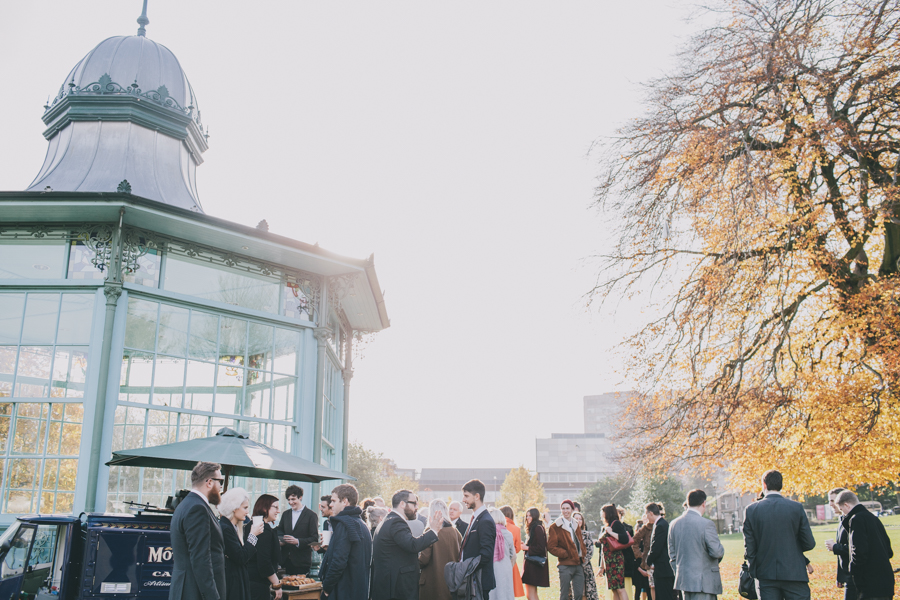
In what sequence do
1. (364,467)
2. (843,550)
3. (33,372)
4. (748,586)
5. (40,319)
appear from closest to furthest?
(748,586) → (843,550) → (33,372) → (40,319) → (364,467)

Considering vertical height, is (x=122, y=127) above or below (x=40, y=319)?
above

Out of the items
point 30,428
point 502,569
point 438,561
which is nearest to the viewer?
point 438,561

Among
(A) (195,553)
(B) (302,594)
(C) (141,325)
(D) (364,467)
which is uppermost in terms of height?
(C) (141,325)

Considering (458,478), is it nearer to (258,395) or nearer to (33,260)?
(258,395)

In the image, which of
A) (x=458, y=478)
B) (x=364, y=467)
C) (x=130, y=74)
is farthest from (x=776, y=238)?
(x=458, y=478)

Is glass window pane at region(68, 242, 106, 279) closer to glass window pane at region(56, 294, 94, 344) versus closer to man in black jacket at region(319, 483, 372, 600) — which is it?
glass window pane at region(56, 294, 94, 344)

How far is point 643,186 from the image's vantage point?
47.9 feet

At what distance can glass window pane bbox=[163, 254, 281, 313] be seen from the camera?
11836mm

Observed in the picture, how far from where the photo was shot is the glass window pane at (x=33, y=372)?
10.8m

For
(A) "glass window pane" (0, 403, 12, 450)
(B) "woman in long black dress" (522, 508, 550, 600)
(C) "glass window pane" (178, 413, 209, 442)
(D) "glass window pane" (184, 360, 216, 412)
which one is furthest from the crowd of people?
(A) "glass window pane" (0, 403, 12, 450)

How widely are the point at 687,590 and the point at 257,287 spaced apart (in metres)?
8.71

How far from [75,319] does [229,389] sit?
2691 millimetres

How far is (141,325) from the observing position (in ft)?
37.1

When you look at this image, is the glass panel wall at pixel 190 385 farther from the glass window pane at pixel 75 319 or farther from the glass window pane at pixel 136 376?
the glass window pane at pixel 75 319
